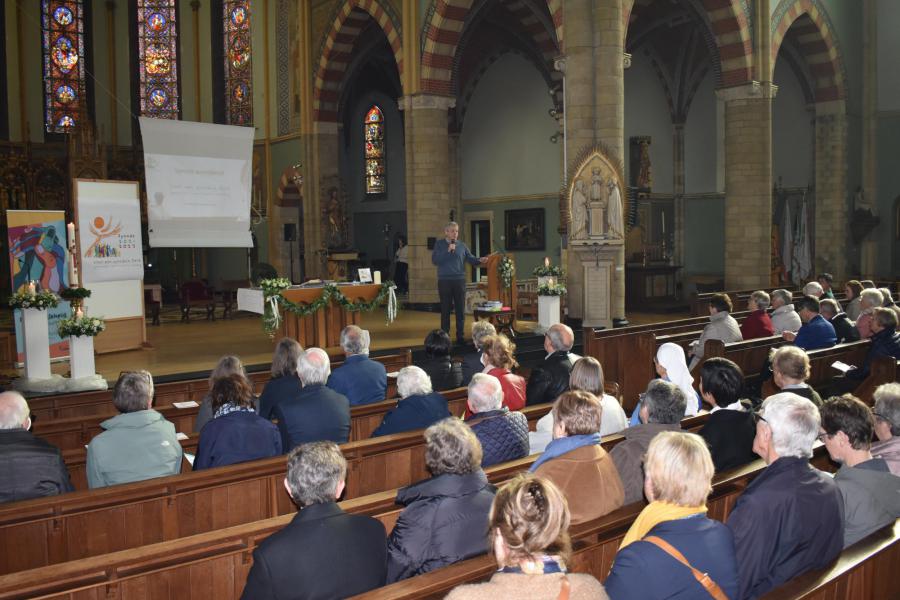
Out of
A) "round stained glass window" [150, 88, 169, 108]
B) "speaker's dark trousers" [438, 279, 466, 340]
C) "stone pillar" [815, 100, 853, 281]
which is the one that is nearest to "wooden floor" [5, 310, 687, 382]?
"speaker's dark trousers" [438, 279, 466, 340]

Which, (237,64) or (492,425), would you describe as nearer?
(492,425)

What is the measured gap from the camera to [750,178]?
50.4 feet

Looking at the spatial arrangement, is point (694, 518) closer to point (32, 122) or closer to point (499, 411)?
point (499, 411)

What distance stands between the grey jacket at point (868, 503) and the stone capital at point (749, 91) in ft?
43.8

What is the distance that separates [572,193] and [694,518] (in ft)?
31.3

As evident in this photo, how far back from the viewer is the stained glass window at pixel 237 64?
2056 cm

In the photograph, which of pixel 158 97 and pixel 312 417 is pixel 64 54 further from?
pixel 312 417

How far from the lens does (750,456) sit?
4.02m

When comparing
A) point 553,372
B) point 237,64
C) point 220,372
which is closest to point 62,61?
point 237,64

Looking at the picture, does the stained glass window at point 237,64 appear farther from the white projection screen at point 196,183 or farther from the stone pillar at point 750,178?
the stone pillar at point 750,178

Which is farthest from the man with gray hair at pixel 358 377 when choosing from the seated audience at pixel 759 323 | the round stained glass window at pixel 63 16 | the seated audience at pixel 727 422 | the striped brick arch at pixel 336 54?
the round stained glass window at pixel 63 16

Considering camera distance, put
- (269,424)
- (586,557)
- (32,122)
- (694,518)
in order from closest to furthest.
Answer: (694,518) < (586,557) < (269,424) < (32,122)

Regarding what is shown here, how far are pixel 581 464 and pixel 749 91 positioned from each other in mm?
13691

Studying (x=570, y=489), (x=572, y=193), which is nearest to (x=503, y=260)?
(x=572, y=193)
